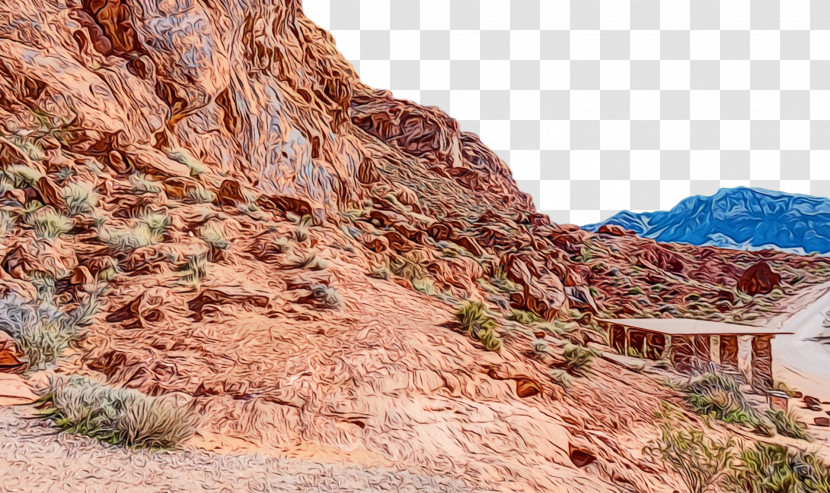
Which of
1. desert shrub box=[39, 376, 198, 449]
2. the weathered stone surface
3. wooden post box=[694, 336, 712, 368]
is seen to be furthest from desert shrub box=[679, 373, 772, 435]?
the weathered stone surface

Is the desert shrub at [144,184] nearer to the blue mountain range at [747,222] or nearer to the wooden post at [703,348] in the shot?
the wooden post at [703,348]

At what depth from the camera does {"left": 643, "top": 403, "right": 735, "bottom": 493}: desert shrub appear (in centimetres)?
756

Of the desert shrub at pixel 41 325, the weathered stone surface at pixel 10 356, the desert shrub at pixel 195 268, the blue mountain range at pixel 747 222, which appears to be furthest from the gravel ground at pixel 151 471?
the blue mountain range at pixel 747 222

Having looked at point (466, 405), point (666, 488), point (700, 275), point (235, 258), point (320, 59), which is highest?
point (320, 59)

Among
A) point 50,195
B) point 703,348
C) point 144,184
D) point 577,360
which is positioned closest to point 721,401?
point 577,360

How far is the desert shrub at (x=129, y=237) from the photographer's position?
996 centimetres

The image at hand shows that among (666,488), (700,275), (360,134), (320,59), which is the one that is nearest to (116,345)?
(666,488)

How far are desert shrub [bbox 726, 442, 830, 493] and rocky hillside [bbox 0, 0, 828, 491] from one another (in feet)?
4.03

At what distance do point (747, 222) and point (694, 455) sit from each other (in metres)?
34.3

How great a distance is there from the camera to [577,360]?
34.6 ft

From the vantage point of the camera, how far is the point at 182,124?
1434 centimetres

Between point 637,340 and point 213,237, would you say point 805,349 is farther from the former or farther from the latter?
point 213,237

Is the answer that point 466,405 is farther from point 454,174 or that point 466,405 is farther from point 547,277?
point 454,174

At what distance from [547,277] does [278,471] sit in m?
12.5
